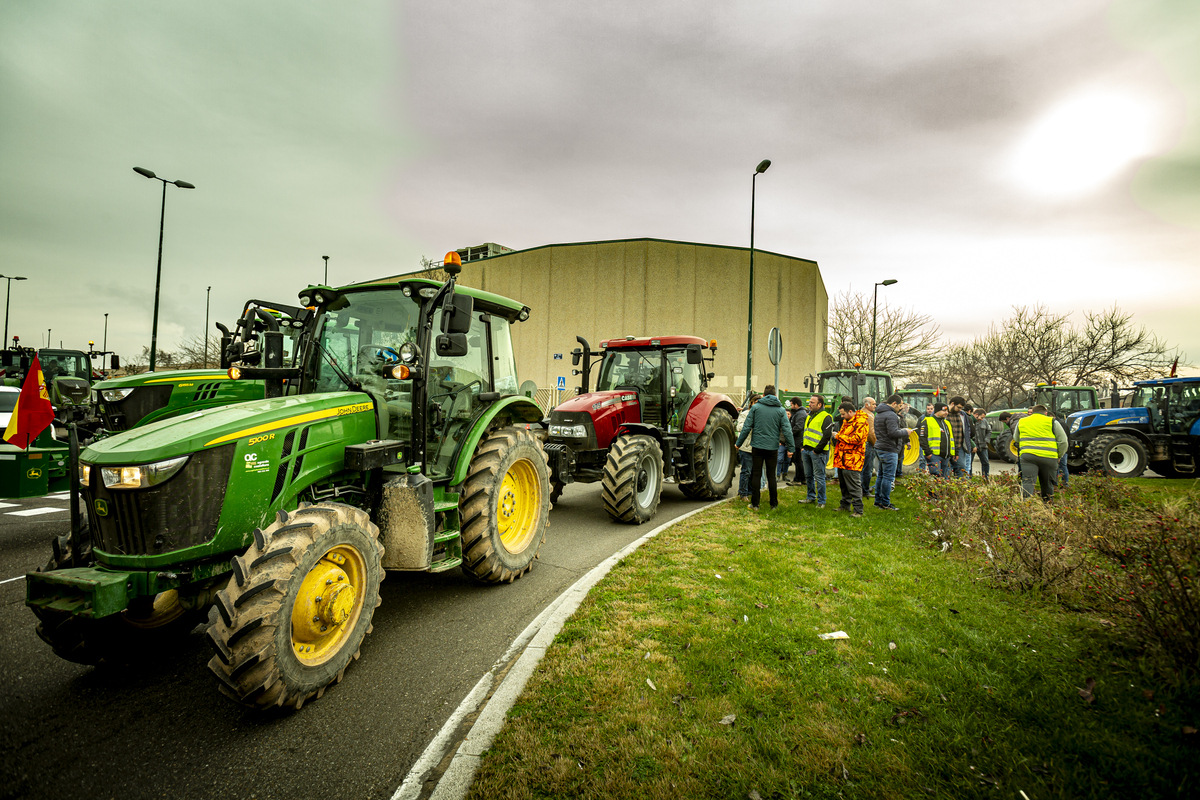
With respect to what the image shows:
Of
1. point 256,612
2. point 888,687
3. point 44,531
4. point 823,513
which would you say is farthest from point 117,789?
point 823,513

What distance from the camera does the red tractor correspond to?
7258 mm

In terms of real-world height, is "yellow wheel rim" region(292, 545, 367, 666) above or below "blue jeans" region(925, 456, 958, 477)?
below

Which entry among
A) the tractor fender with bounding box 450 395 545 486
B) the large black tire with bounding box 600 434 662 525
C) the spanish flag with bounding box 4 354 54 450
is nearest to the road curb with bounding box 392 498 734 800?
the tractor fender with bounding box 450 395 545 486

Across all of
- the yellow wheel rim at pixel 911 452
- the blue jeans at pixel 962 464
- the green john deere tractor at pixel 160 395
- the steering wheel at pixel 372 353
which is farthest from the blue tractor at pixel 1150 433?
the green john deere tractor at pixel 160 395

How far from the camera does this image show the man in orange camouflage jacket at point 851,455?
26.4ft

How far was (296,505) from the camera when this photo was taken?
137 inches

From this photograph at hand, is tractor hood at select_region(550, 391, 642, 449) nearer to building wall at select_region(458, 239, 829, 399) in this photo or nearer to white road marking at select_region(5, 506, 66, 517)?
white road marking at select_region(5, 506, 66, 517)

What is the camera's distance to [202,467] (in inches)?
116

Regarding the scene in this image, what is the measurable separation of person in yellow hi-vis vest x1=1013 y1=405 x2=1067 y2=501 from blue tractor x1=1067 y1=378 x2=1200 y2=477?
18.7 ft

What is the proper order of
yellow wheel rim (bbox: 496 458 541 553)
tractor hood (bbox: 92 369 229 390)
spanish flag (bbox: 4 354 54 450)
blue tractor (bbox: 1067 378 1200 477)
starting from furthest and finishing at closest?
blue tractor (bbox: 1067 378 1200 477) < tractor hood (bbox: 92 369 229 390) < yellow wheel rim (bbox: 496 458 541 553) < spanish flag (bbox: 4 354 54 450)

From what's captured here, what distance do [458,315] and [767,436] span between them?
567cm

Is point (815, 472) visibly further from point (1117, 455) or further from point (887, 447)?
point (1117, 455)

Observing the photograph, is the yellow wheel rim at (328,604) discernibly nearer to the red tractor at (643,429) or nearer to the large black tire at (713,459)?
the red tractor at (643,429)

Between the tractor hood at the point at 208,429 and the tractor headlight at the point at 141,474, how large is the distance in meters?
0.04
